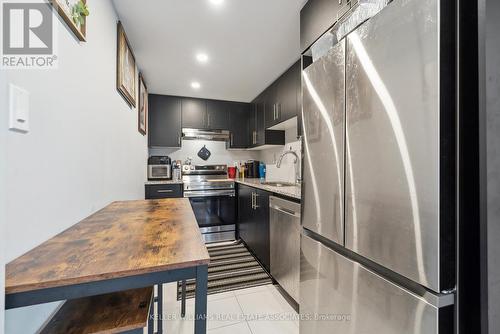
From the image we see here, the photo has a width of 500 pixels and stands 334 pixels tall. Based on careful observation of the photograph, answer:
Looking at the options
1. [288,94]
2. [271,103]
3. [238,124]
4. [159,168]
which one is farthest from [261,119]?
[159,168]

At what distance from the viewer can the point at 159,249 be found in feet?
2.48

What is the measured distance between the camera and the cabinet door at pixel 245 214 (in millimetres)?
2784

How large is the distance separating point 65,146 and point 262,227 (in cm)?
188

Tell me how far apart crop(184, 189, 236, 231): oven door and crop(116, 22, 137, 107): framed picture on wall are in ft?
5.29

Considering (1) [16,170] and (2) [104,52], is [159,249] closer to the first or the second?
(1) [16,170]

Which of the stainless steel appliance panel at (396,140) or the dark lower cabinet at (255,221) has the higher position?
the stainless steel appliance panel at (396,140)

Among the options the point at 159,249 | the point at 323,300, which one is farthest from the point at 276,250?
the point at 159,249

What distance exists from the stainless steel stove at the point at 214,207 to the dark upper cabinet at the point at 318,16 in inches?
92.7

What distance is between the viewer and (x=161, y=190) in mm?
3098

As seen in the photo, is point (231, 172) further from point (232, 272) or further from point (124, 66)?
point (124, 66)

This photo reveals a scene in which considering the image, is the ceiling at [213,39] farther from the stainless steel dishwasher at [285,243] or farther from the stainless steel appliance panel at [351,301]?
the stainless steel appliance panel at [351,301]

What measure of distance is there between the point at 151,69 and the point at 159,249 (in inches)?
98.7

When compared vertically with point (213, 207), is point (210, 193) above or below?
above

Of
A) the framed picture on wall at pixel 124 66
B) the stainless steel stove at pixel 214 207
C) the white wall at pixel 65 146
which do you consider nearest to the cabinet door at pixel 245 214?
the stainless steel stove at pixel 214 207
